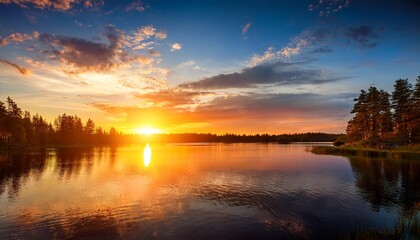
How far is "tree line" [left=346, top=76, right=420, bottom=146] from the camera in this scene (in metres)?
77.9

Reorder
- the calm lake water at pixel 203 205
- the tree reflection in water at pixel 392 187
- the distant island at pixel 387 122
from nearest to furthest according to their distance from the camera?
the calm lake water at pixel 203 205 < the tree reflection in water at pixel 392 187 < the distant island at pixel 387 122

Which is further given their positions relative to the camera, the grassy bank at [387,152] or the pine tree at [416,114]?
the pine tree at [416,114]

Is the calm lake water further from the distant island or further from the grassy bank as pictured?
the distant island

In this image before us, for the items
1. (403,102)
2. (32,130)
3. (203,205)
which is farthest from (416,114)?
(32,130)

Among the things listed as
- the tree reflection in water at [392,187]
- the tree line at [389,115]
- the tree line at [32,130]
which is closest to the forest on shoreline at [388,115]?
the tree line at [389,115]

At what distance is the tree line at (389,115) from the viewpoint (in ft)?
256

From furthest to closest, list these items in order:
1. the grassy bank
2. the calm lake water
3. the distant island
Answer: the distant island → the grassy bank → the calm lake water

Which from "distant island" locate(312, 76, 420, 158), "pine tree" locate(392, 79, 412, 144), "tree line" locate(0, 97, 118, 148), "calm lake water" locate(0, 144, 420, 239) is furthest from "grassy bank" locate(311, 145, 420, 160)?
"tree line" locate(0, 97, 118, 148)

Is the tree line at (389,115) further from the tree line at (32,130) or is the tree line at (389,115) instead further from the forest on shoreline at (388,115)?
the tree line at (32,130)

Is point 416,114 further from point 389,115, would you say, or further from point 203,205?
point 203,205

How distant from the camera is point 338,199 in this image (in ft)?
101

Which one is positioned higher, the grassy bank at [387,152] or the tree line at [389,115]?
the tree line at [389,115]

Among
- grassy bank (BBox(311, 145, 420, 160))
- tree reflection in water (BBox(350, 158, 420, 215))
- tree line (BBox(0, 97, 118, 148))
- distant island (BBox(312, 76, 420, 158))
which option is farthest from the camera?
tree line (BBox(0, 97, 118, 148))

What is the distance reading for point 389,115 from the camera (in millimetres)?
92562
